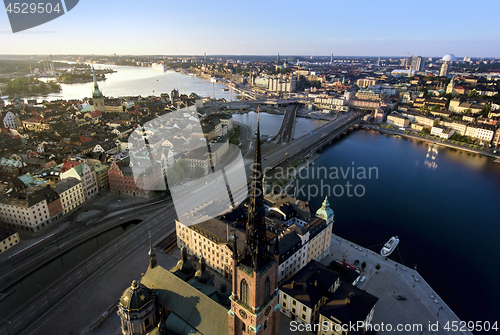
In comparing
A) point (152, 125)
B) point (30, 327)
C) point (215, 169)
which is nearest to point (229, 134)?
point (152, 125)

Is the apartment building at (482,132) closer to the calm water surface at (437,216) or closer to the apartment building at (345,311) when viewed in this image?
the calm water surface at (437,216)

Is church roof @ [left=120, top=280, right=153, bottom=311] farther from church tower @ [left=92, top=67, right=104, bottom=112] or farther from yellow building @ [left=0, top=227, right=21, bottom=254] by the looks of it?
church tower @ [left=92, top=67, right=104, bottom=112]

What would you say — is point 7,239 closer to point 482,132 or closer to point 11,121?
point 11,121

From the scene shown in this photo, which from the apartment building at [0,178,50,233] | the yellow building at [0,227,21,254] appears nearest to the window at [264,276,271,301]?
the yellow building at [0,227,21,254]

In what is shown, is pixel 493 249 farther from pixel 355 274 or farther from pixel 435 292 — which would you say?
pixel 355 274

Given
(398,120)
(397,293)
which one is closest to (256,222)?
(397,293)

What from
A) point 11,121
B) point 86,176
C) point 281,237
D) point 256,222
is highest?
point 256,222

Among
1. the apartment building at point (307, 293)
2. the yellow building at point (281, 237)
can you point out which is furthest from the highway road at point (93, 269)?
the apartment building at point (307, 293)
